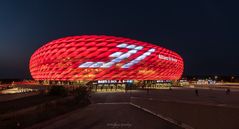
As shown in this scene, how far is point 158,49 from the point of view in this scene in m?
87.6

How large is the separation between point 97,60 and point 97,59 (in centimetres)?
27

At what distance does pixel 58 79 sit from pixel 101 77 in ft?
45.7

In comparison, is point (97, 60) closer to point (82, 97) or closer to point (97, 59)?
point (97, 59)

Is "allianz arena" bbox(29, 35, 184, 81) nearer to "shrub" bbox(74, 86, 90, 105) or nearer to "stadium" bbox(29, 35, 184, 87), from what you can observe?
"stadium" bbox(29, 35, 184, 87)

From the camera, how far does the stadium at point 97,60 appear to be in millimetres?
72125

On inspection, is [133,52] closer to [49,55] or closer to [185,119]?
[49,55]

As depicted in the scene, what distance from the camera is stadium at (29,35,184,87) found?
7212 centimetres

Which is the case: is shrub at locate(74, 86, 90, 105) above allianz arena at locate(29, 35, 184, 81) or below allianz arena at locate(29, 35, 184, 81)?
below

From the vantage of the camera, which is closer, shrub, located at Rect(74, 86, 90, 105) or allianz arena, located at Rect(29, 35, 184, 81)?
shrub, located at Rect(74, 86, 90, 105)

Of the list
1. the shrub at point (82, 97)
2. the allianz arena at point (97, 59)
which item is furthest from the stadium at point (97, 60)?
the shrub at point (82, 97)

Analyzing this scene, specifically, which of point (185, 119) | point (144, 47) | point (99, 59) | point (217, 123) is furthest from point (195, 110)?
point (144, 47)

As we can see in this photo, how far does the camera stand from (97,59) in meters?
71.8

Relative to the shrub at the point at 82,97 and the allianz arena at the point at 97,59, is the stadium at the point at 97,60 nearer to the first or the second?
the allianz arena at the point at 97,59

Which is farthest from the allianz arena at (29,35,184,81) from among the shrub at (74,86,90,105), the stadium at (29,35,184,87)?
the shrub at (74,86,90,105)
